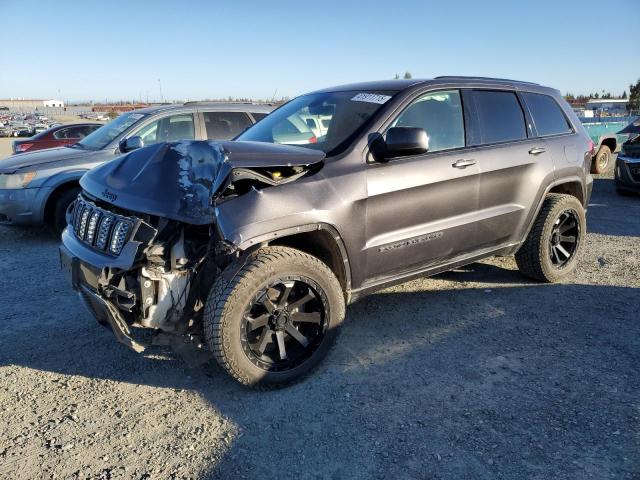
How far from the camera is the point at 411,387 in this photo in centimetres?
314

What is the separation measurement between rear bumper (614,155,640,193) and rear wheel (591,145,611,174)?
11.3 ft

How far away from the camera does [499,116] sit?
4.31m

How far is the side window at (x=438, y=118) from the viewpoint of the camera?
377 cm

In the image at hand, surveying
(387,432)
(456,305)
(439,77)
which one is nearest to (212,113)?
(439,77)

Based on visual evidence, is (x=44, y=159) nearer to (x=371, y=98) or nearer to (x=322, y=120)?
(x=322, y=120)

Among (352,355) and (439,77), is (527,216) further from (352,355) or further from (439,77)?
(352,355)

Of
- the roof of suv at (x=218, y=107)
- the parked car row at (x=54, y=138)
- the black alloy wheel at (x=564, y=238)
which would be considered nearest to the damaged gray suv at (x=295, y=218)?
the black alloy wheel at (x=564, y=238)

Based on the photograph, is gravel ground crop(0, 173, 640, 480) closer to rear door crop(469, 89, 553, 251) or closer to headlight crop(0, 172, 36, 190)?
rear door crop(469, 89, 553, 251)

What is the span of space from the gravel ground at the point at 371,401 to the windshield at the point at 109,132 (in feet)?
10.4

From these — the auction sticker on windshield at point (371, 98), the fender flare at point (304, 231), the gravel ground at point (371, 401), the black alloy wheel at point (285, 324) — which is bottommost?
the gravel ground at point (371, 401)

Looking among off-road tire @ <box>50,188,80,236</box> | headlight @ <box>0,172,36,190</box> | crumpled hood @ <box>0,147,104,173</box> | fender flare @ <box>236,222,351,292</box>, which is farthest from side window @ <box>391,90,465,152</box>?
headlight @ <box>0,172,36,190</box>

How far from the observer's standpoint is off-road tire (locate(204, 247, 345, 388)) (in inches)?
112

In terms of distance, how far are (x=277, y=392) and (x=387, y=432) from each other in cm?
76

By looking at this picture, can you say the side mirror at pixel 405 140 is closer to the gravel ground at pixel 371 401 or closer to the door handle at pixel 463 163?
the door handle at pixel 463 163
